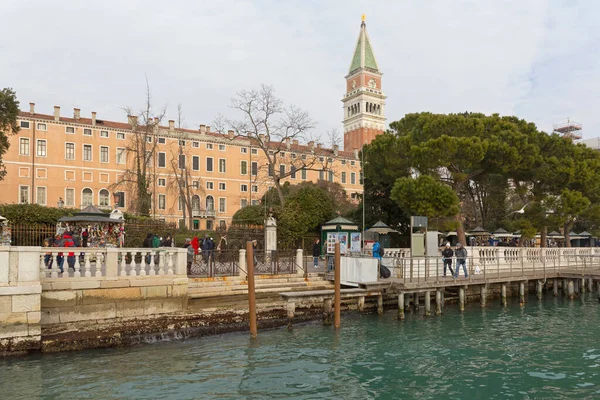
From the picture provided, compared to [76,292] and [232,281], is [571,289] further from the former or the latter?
[76,292]

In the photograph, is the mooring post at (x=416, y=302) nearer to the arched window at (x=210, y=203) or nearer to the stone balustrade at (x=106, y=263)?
the stone balustrade at (x=106, y=263)

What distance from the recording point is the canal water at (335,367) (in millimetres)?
8516

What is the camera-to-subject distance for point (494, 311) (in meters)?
17.6

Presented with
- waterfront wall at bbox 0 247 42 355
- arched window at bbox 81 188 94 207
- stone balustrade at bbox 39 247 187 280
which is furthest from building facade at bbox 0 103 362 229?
waterfront wall at bbox 0 247 42 355

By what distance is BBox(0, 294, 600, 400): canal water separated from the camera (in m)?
8.52

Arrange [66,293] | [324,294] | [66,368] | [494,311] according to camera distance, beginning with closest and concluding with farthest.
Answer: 1. [66,368]
2. [66,293]
3. [324,294]
4. [494,311]

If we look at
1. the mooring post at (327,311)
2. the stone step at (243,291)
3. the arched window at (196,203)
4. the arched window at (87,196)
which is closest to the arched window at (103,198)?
the arched window at (87,196)

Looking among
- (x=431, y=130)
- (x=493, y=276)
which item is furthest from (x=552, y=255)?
(x=431, y=130)

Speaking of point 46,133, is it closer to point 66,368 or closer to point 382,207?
point 382,207

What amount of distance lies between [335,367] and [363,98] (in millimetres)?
79794

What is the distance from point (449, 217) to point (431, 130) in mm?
3959

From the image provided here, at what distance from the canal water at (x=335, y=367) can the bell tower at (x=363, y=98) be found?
7303 centimetres

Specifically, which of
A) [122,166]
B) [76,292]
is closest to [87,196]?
[122,166]

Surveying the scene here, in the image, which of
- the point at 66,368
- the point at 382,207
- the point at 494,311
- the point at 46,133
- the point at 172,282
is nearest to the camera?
the point at 66,368
